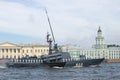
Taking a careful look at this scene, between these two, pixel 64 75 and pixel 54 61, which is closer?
pixel 64 75

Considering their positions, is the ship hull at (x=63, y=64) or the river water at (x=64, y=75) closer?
the river water at (x=64, y=75)

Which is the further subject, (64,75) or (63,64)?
(63,64)

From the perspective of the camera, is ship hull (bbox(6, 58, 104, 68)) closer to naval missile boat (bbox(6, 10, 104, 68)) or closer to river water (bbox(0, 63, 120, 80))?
naval missile boat (bbox(6, 10, 104, 68))

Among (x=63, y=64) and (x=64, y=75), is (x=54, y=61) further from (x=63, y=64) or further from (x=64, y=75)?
(x=64, y=75)

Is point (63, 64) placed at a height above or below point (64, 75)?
below

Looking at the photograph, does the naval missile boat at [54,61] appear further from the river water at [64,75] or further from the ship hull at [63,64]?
the river water at [64,75]

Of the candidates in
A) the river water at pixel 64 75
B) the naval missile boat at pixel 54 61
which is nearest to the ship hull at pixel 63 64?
the naval missile boat at pixel 54 61

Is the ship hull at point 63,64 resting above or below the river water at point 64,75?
below

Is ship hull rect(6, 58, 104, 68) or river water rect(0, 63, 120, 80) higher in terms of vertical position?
river water rect(0, 63, 120, 80)

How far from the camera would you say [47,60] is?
116 meters

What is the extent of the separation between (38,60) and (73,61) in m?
9.00

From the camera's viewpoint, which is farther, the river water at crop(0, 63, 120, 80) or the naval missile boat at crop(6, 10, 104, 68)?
the naval missile boat at crop(6, 10, 104, 68)

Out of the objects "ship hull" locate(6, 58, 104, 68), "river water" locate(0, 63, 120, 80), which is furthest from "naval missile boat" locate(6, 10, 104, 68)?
"river water" locate(0, 63, 120, 80)

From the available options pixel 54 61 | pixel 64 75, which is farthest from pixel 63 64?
pixel 64 75
